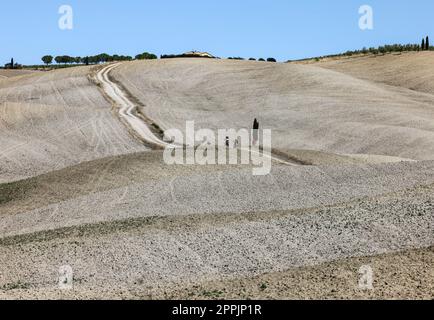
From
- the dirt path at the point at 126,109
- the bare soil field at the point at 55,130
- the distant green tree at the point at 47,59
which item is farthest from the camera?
the distant green tree at the point at 47,59

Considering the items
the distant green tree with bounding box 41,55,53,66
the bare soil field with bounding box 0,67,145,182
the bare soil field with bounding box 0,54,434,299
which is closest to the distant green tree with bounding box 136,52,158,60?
the distant green tree with bounding box 41,55,53,66

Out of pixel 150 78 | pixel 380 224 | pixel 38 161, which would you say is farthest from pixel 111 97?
pixel 380 224

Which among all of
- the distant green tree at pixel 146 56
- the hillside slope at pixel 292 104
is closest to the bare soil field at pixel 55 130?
the hillside slope at pixel 292 104

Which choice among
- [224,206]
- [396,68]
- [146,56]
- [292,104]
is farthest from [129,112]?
[146,56]

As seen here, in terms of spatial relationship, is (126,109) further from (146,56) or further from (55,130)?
(146,56)

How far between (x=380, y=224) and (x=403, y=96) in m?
47.8

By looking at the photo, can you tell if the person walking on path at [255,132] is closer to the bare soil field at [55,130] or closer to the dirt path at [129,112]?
the dirt path at [129,112]

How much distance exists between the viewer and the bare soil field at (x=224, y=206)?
20344 millimetres

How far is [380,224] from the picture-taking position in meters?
24.8

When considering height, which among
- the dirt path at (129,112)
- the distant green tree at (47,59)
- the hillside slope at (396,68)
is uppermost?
the distant green tree at (47,59)

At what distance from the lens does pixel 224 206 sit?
101ft

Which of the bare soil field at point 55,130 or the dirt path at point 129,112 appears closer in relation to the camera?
the bare soil field at point 55,130

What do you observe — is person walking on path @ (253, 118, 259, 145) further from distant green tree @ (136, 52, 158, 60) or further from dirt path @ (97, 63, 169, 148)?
distant green tree @ (136, 52, 158, 60)

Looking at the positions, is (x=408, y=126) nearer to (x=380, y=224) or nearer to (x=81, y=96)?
(x=380, y=224)
